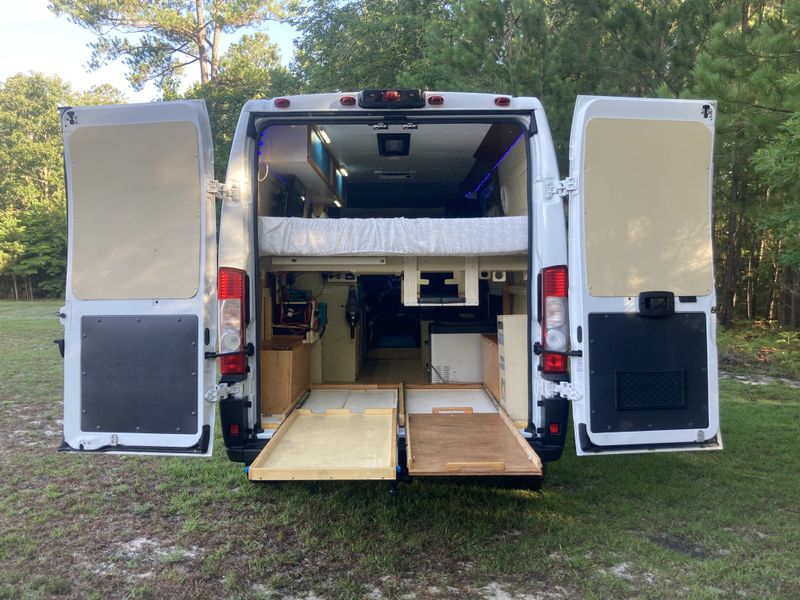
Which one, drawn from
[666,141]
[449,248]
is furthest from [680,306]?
[449,248]

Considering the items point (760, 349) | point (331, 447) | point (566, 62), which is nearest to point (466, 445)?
point (331, 447)

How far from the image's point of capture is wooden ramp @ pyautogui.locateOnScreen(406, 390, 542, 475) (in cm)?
258

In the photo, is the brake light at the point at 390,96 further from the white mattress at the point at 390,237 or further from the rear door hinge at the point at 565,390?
the rear door hinge at the point at 565,390

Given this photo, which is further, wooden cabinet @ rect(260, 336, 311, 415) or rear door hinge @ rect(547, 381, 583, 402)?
wooden cabinet @ rect(260, 336, 311, 415)

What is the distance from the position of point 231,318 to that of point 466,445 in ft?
4.59

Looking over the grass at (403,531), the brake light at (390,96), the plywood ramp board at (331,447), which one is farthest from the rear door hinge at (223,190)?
the grass at (403,531)

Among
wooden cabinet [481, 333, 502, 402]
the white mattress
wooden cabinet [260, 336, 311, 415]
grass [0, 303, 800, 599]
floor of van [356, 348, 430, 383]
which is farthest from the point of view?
floor of van [356, 348, 430, 383]

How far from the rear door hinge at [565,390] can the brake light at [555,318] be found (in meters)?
0.06

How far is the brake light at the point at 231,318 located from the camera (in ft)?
9.43

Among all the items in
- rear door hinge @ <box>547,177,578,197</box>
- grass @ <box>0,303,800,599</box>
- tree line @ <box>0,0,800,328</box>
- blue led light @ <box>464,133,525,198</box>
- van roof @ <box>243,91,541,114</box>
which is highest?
tree line @ <box>0,0,800,328</box>

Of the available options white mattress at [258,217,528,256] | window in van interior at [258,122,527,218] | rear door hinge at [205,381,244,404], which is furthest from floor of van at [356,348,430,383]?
rear door hinge at [205,381,244,404]

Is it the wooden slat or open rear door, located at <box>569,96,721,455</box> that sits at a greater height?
open rear door, located at <box>569,96,721,455</box>

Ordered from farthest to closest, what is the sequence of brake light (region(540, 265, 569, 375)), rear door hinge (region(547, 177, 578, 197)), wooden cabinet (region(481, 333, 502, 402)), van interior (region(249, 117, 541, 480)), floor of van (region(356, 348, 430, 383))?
floor of van (region(356, 348, 430, 383)), wooden cabinet (region(481, 333, 502, 402)), van interior (region(249, 117, 541, 480)), brake light (region(540, 265, 569, 375)), rear door hinge (region(547, 177, 578, 197))

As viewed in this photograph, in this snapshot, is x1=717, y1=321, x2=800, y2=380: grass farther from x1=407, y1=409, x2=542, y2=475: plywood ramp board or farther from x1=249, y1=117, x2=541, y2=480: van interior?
x1=407, y1=409, x2=542, y2=475: plywood ramp board
